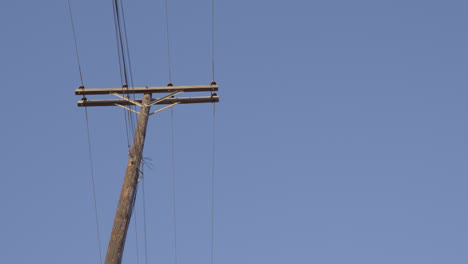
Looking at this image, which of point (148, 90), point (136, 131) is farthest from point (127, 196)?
point (148, 90)

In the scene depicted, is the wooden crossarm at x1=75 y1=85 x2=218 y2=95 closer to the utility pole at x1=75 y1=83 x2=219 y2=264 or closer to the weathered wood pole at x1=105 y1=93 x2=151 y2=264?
the utility pole at x1=75 y1=83 x2=219 y2=264

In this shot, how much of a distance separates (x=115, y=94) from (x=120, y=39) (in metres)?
1.09

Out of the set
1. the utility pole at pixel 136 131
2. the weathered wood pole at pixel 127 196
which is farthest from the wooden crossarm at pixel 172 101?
the weathered wood pole at pixel 127 196

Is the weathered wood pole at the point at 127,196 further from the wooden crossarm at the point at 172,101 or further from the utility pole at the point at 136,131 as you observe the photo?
the wooden crossarm at the point at 172,101

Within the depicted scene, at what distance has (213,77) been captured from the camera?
11680mm

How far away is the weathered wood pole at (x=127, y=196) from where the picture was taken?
8312mm

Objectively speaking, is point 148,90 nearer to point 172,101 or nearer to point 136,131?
point 172,101

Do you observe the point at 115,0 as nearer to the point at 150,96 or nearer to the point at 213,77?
the point at 150,96

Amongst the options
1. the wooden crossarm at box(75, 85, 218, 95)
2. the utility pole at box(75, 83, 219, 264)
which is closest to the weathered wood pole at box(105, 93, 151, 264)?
the utility pole at box(75, 83, 219, 264)

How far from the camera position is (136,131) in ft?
32.3

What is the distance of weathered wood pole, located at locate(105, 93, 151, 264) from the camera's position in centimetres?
831

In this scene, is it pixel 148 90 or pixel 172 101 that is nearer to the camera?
pixel 148 90

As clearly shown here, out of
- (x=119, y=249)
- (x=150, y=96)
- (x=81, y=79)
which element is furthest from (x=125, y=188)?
(x=81, y=79)

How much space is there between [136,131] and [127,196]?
1.26 m
